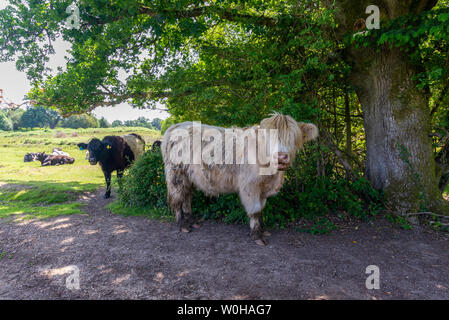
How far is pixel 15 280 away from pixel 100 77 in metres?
5.20

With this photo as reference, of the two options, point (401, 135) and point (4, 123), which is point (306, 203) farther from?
point (4, 123)

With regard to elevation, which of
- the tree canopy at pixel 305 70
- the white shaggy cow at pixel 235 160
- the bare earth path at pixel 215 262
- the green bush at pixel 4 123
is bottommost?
the bare earth path at pixel 215 262

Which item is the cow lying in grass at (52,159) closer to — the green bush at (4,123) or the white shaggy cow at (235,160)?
the white shaggy cow at (235,160)

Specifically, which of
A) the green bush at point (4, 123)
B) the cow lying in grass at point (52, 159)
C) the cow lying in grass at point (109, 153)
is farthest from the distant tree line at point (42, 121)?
the cow lying in grass at point (109, 153)

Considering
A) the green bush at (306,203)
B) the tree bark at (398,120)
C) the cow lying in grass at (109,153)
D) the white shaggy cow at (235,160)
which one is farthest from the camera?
the cow lying in grass at (109,153)

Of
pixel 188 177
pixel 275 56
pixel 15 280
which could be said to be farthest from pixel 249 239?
pixel 275 56

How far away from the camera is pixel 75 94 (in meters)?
6.13

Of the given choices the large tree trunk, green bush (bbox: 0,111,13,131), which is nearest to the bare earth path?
the large tree trunk

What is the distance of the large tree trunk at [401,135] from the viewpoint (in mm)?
4285

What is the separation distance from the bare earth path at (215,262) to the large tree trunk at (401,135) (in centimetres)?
70

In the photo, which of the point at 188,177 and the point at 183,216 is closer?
the point at 188,177

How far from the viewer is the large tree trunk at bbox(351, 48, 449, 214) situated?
4.29m

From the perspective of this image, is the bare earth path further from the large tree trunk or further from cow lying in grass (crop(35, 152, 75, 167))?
cow lying in grass (crop(35, 152, 75, 167))
